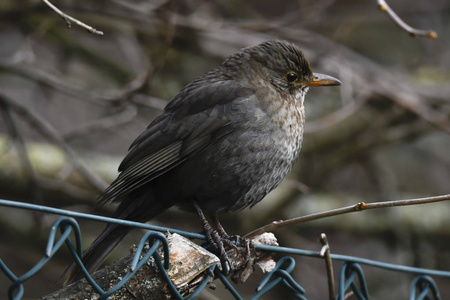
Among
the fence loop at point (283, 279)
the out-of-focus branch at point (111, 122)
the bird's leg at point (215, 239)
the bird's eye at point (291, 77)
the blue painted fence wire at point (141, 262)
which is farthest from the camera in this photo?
the out-of-focus branch at point (111, 122)

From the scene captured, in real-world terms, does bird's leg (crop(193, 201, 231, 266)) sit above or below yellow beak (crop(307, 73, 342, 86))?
below

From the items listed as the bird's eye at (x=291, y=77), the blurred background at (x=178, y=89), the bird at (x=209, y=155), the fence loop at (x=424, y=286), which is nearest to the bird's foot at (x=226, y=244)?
A: the bird at (x=209, y=155)

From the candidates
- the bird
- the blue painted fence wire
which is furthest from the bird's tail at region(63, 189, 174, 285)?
the blue painted fence wire

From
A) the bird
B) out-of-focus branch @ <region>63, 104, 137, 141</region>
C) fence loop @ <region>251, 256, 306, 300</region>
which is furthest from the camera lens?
out-of-focus branch @ <region>63, 104, 137, 141</region>

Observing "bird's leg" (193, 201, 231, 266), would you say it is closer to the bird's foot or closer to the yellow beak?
the bird's foot

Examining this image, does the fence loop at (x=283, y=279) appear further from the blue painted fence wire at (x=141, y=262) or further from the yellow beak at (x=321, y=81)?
the yellow beak at (x=321, y=81)

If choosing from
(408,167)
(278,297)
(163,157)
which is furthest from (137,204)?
(408,167)

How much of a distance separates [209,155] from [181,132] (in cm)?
23

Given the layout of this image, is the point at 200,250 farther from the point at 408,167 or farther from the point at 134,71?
the point at 408,167

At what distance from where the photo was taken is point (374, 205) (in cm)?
232

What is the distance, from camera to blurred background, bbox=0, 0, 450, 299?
15.3 ft

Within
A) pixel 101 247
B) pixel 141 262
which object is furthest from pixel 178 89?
pixel 141 262

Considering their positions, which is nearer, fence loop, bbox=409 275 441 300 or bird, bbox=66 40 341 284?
fence loop, bbox=409 275 441 300

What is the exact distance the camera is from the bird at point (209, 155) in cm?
327
